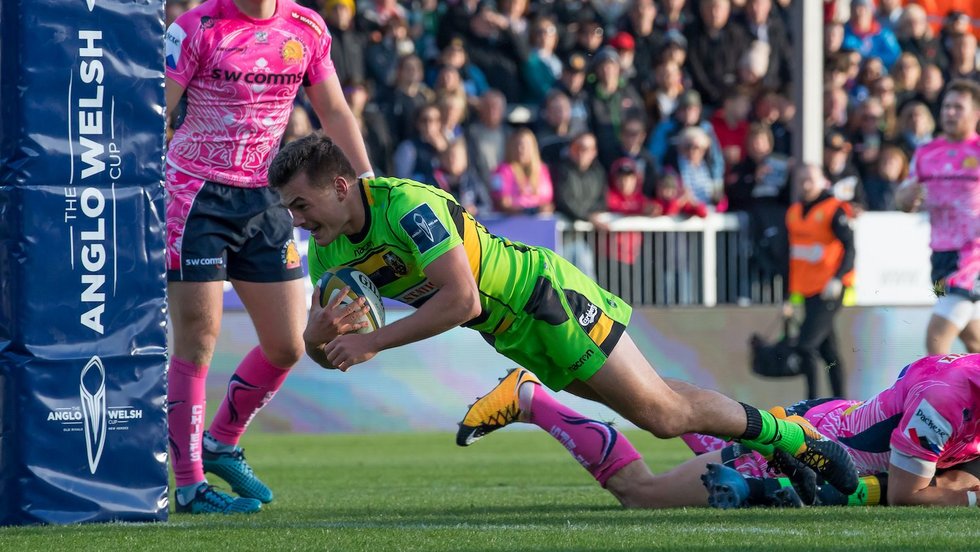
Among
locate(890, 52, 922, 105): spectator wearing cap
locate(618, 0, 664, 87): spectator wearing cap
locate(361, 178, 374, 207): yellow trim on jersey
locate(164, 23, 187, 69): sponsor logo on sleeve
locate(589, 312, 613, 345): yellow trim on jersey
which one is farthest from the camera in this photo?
locate(890, 52, 922, 105): spectator wearing cap

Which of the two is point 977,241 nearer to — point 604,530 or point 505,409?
point 505,409

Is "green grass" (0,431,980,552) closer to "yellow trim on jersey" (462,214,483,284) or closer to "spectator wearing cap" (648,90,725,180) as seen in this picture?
"yellow trim on jersey" (462,214,483,284)

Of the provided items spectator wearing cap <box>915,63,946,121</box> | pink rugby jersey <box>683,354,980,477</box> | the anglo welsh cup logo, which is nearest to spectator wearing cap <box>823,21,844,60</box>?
spectator wearing cap <box>915,63,946,121</box>

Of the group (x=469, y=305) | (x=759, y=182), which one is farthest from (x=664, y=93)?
(x=469, y=305)

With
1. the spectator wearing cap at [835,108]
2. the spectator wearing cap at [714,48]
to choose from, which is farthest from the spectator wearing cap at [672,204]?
the spectator wearing cap at [835,108]

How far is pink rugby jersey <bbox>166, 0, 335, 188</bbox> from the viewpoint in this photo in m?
6.95

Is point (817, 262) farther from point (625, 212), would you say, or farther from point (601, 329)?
point (601, 329)

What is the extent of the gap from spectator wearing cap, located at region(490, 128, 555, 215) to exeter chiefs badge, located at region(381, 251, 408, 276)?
781cm

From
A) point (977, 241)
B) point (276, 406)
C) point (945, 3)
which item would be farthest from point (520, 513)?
point (945, 3)

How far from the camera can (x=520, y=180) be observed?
13789mm

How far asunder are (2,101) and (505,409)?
8.25ft

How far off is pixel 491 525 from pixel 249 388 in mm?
1854

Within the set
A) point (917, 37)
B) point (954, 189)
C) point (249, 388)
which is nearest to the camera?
point (249, 388)

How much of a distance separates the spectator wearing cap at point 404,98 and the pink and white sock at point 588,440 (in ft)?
24.5
